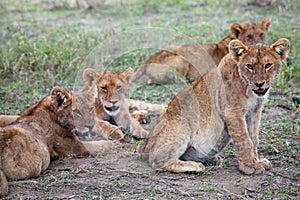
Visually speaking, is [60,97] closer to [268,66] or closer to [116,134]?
[116,134]

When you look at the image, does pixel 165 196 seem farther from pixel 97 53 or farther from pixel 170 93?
pixel 97 53

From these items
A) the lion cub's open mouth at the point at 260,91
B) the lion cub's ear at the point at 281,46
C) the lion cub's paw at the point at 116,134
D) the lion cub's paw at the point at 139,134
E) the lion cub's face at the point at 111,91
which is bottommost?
the lion cub's paw at the point at 139,134

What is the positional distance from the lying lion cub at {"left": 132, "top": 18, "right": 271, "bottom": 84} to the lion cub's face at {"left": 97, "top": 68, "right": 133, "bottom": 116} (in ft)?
5.82

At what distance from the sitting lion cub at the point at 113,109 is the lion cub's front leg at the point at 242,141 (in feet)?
5.18

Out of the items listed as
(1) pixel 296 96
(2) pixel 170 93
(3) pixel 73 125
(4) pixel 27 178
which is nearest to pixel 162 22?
(2) pixel 170 93

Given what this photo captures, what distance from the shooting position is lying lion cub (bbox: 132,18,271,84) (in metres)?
8.23

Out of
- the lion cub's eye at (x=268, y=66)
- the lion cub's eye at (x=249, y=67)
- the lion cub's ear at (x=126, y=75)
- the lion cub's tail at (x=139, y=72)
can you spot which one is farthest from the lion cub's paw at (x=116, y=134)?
the lion cub's tail at (x=139, y=72)

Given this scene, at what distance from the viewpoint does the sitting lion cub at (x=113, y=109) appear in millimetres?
6357

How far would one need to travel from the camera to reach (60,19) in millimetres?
11352

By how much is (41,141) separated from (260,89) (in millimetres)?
2106

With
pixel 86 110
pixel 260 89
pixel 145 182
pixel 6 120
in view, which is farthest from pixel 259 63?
pixel 6 120

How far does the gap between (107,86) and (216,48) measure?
262 centimetres

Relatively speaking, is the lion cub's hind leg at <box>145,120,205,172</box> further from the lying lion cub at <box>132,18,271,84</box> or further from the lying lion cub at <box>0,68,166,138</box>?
the lying lion cub at <box>132,18,271,84</box>

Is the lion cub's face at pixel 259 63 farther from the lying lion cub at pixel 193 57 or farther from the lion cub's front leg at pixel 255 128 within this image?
the lying lion cub at pixel 193 57
